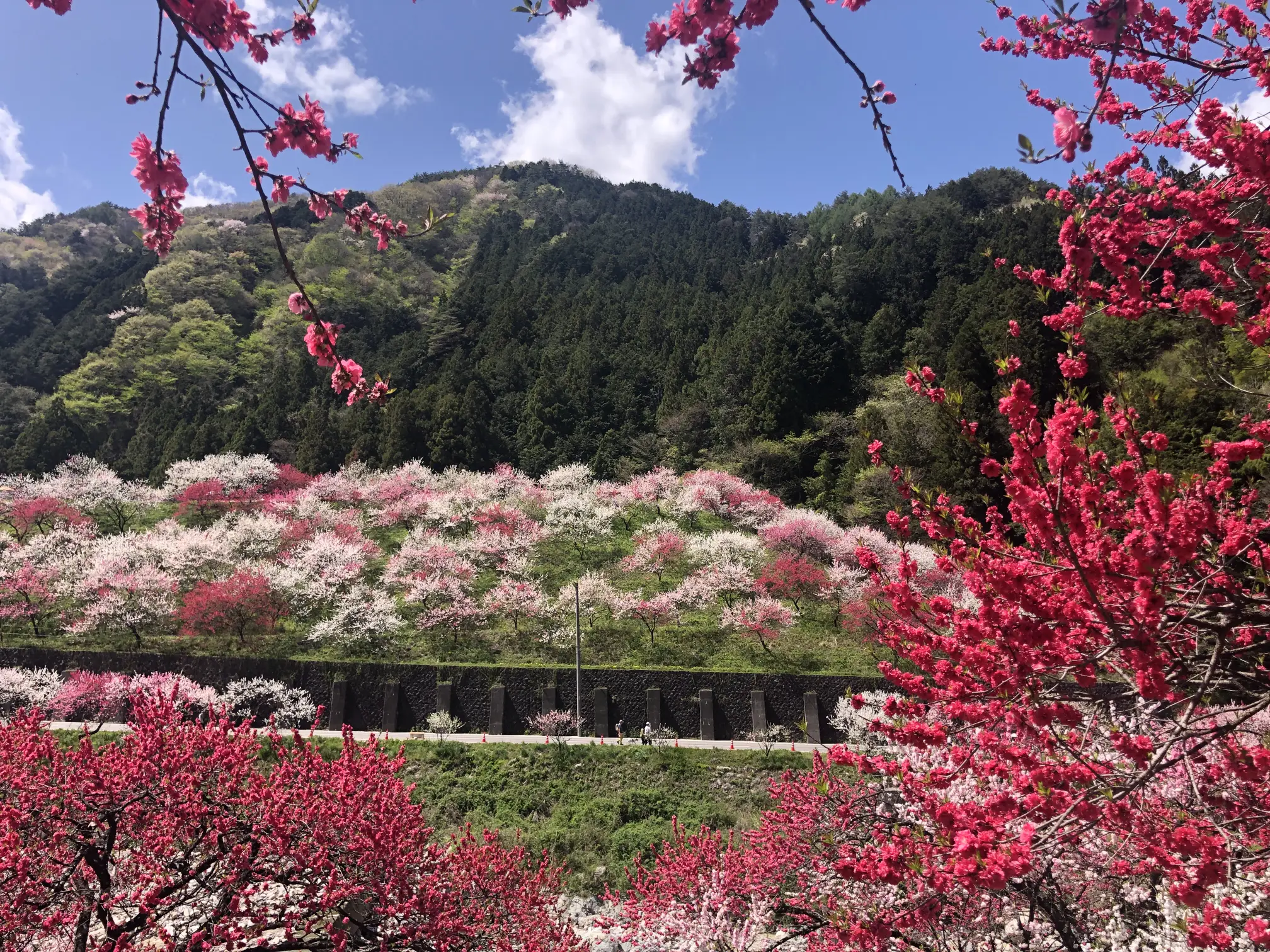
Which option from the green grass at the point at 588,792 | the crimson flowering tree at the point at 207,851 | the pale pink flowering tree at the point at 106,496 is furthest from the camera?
the pale pink flowering tree at the point at 106,496

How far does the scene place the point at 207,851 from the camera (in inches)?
165

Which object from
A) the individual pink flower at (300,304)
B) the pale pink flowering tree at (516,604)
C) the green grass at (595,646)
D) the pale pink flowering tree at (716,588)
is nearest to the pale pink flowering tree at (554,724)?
the green grass at (595,646)

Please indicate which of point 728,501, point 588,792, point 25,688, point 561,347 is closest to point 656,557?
point 728,501

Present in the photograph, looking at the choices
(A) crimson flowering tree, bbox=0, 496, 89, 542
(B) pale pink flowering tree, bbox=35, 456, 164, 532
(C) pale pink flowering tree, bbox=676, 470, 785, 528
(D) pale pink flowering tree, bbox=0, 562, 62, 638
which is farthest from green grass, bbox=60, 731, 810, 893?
(B) pale pink flowering tree, bbox=35, 456, 164, 532

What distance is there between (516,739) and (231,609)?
387 inches

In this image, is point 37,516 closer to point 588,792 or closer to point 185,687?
point 185,687

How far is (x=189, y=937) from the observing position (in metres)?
3.80

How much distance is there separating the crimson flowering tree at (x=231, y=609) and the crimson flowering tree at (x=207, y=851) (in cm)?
1449

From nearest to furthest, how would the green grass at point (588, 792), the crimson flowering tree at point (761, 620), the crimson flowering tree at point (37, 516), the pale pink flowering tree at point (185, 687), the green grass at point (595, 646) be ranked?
the green grass at point (588, 792)
the pale pink flowering tree at point (185, 687)
the green grass at point (595, 646)
the crimson flowering tree at point (761, 620)
the crimson flowering tree at point (37, 516)

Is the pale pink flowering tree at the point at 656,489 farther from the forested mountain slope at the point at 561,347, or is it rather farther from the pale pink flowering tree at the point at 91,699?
the pale pink flowering tree at the point at 91,699

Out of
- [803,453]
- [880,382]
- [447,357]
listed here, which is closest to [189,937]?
[803,453]

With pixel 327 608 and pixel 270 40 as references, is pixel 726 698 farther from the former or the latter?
pixel 270 40

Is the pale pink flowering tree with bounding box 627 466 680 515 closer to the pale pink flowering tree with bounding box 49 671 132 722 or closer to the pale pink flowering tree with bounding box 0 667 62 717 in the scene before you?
the pale pink flowering tree with bounding box 49 671 132 722

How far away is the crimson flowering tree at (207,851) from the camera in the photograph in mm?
3789
